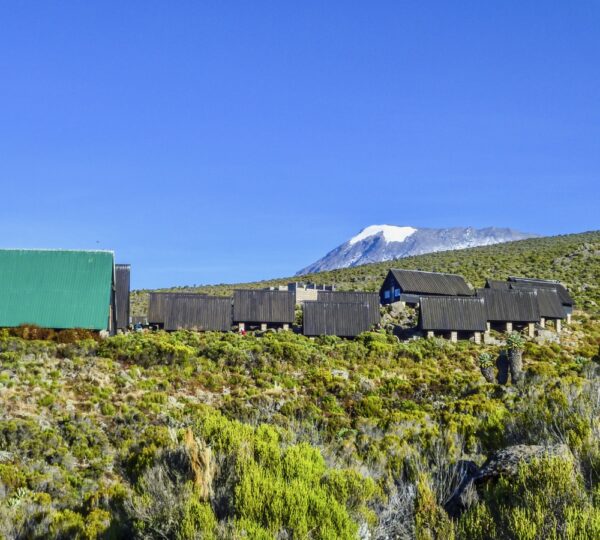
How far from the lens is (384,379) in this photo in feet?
88.0

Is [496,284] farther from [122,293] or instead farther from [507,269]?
[122,293]

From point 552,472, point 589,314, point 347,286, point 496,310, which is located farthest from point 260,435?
point 347,286

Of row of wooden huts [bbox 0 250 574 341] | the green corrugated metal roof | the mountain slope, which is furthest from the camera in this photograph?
the mountain slope

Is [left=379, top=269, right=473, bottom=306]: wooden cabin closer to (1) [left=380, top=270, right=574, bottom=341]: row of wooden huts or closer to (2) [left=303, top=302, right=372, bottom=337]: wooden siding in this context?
(1) [left=380, top=270, right=574, bottom=341]: row of wooden huts

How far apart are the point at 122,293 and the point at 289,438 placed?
77.9ft

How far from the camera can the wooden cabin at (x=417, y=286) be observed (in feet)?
155

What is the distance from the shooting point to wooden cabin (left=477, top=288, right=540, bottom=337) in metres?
41.6

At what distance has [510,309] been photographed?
4188cm

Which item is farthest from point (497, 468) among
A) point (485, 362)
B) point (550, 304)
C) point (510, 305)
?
point (550, 304)

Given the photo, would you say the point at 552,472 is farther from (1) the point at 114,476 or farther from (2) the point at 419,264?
(2) the point at 419,264

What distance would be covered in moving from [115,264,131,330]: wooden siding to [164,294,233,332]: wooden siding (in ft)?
11.4

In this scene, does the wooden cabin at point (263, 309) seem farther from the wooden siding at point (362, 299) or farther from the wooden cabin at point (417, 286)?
the wooden cabin at point (417, 286)

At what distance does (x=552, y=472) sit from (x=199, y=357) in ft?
69.5

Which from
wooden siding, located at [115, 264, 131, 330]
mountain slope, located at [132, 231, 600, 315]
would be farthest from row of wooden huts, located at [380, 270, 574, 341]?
wooden siding, located at [115, 264, 131, 330]
